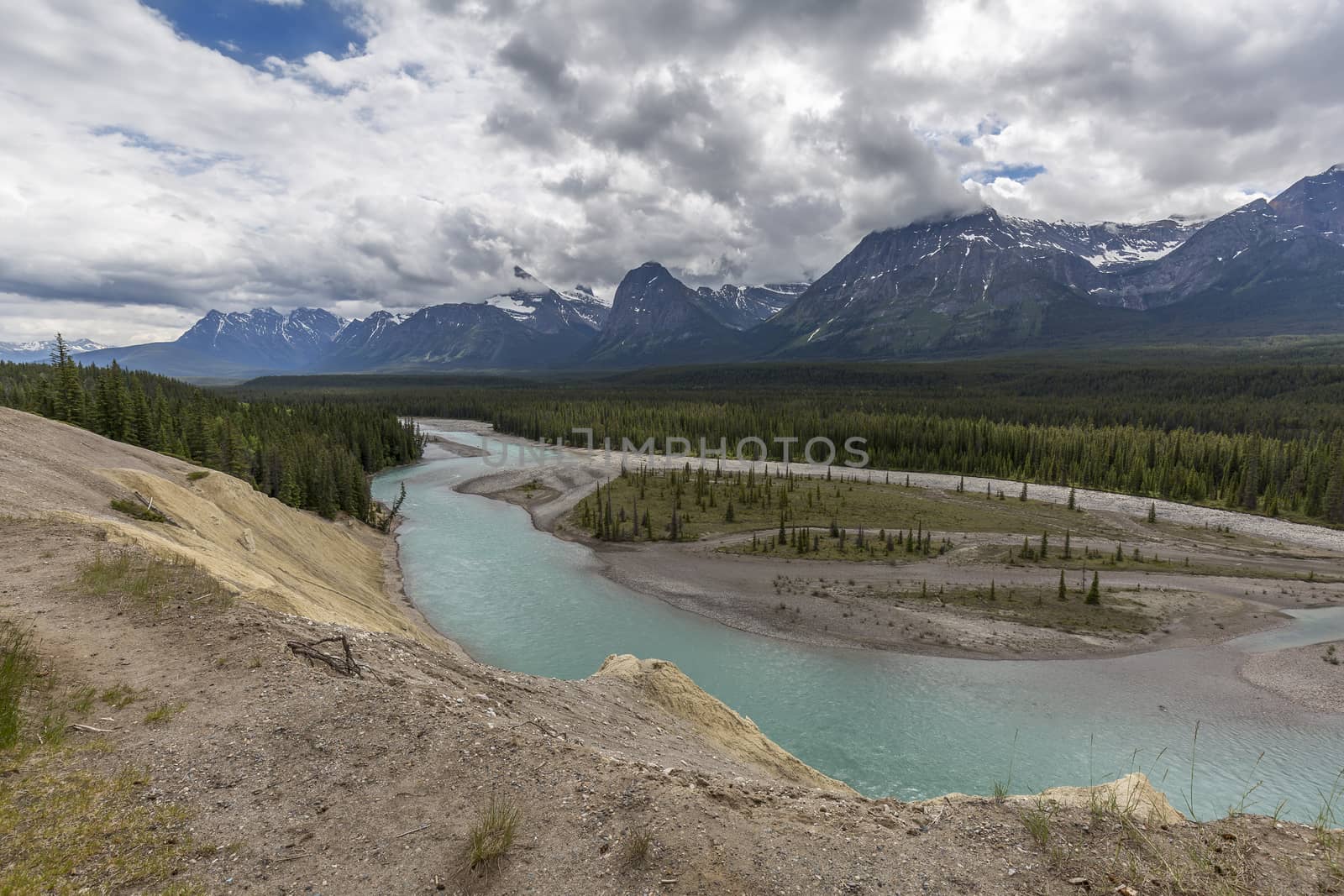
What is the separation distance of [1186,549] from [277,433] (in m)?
113

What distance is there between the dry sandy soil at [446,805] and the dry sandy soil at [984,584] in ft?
90.5

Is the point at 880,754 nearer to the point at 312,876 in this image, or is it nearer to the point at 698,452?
the point at 312,876

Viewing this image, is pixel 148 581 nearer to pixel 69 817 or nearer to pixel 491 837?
pixel 69 817

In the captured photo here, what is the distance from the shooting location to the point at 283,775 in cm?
859

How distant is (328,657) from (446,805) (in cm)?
533

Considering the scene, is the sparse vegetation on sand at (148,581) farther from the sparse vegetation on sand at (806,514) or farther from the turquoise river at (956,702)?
the sparse vegetation on sand at (806,514)

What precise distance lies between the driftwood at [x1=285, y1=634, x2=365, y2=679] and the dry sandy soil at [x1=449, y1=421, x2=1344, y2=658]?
1167 inches

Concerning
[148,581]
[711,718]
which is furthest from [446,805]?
[711,718]

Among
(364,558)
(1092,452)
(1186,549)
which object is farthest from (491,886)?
(1092,452)

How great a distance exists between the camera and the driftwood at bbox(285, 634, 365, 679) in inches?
462

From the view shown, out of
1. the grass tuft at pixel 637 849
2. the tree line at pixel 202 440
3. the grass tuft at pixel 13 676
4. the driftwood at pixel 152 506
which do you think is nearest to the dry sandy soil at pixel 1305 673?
the grass tuft at pixel 637 849

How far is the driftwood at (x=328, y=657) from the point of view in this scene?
11727 mm

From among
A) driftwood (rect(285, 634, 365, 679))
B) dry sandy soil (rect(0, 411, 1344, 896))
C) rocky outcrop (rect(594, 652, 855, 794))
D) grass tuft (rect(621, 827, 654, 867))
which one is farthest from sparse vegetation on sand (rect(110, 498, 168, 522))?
grass tuft (rect(621, 827, 654, 867))

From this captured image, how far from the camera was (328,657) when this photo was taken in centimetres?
1194
